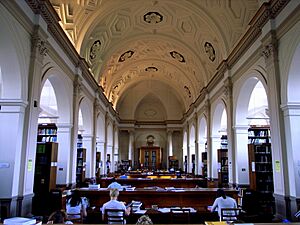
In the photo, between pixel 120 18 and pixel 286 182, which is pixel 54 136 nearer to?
pixel 120 18

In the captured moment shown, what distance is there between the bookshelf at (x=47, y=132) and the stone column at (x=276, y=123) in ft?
25.1

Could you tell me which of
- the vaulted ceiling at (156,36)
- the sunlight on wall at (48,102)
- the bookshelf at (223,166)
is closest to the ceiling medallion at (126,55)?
the vaulted ceiling at (156,36)

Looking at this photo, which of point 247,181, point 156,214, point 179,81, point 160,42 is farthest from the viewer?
point 179,81

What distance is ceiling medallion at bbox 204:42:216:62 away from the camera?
1258 centimetres

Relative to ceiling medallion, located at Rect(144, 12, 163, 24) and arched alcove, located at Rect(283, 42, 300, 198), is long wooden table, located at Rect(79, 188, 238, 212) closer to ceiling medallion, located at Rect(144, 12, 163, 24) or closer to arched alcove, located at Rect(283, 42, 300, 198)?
arched alcove, located at Rect(283, 42, 300, 198)

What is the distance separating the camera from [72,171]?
9.71 meters

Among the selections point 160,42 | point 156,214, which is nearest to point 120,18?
point 160,42

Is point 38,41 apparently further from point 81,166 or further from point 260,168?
point 260,168

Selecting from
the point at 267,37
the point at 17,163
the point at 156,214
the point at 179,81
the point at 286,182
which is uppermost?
the point at 179,81

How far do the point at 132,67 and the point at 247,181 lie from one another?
12.1 metres

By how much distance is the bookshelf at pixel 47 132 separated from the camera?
1062 cm

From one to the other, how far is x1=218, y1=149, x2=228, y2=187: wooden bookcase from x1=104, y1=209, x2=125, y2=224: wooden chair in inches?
308

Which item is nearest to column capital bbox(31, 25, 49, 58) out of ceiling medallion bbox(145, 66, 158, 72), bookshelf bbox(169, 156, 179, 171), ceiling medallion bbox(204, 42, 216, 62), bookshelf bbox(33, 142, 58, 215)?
bookshelf bbox(33, 142, 58, 215)

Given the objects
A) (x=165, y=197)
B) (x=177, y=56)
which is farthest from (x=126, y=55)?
(x=165, y=197)
